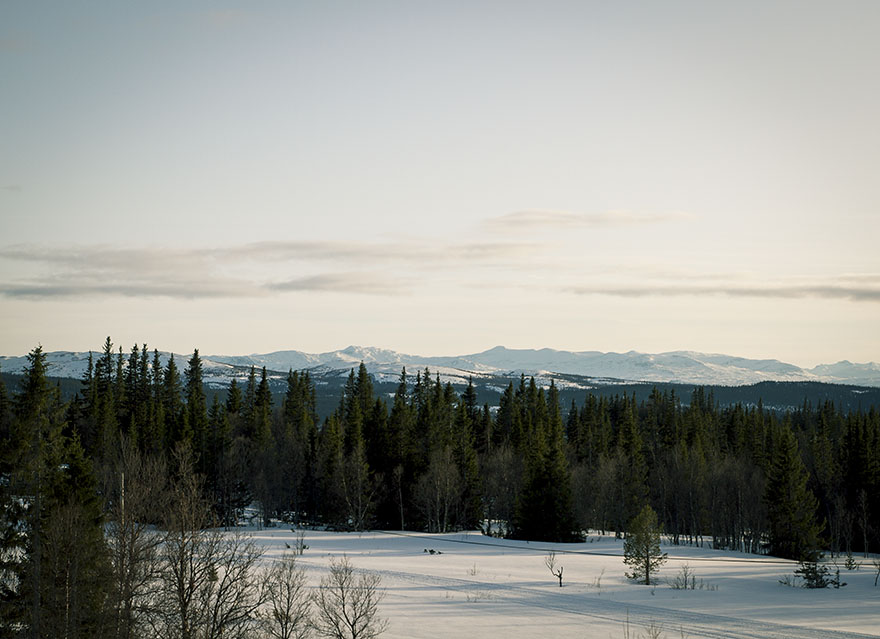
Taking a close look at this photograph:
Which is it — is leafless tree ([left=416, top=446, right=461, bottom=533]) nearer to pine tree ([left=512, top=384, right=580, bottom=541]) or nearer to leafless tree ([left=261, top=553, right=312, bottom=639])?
pine tree ([left=512, top=384, right=580, bottom=541])

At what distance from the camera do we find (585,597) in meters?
45.6

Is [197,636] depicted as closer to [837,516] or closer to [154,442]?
[154,442]

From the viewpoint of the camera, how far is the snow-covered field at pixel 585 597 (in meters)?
36.6

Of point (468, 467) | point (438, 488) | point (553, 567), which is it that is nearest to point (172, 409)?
point (438, 488)

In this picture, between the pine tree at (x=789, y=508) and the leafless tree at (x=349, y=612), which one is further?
the pine tree at (x=789, y=508)

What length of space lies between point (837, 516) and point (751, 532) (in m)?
11.7

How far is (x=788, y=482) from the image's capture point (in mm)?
77188

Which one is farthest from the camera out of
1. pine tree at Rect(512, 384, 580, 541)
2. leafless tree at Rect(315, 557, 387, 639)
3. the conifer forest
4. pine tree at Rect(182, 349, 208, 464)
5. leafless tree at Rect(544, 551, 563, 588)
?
pine tree at Rect(182, 349, 208, 464)

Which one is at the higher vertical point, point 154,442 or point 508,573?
point 154,442

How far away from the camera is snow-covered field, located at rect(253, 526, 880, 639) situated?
36625mm

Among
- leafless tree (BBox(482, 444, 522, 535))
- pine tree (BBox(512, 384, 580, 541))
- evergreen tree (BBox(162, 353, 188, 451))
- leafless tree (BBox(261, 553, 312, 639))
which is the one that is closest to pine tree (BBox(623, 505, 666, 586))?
leafless tree (BBox(261, 553, 312, 639))

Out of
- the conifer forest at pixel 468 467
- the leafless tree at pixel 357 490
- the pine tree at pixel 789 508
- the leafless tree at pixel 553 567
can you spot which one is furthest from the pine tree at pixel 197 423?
the pine tree at pixel 789 508

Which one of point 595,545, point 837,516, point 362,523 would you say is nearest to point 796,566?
point 595,545

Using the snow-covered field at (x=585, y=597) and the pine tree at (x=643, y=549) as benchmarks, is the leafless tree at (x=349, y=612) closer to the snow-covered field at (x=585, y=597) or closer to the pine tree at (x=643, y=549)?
the snow-covered field at (x=585, y=597)
